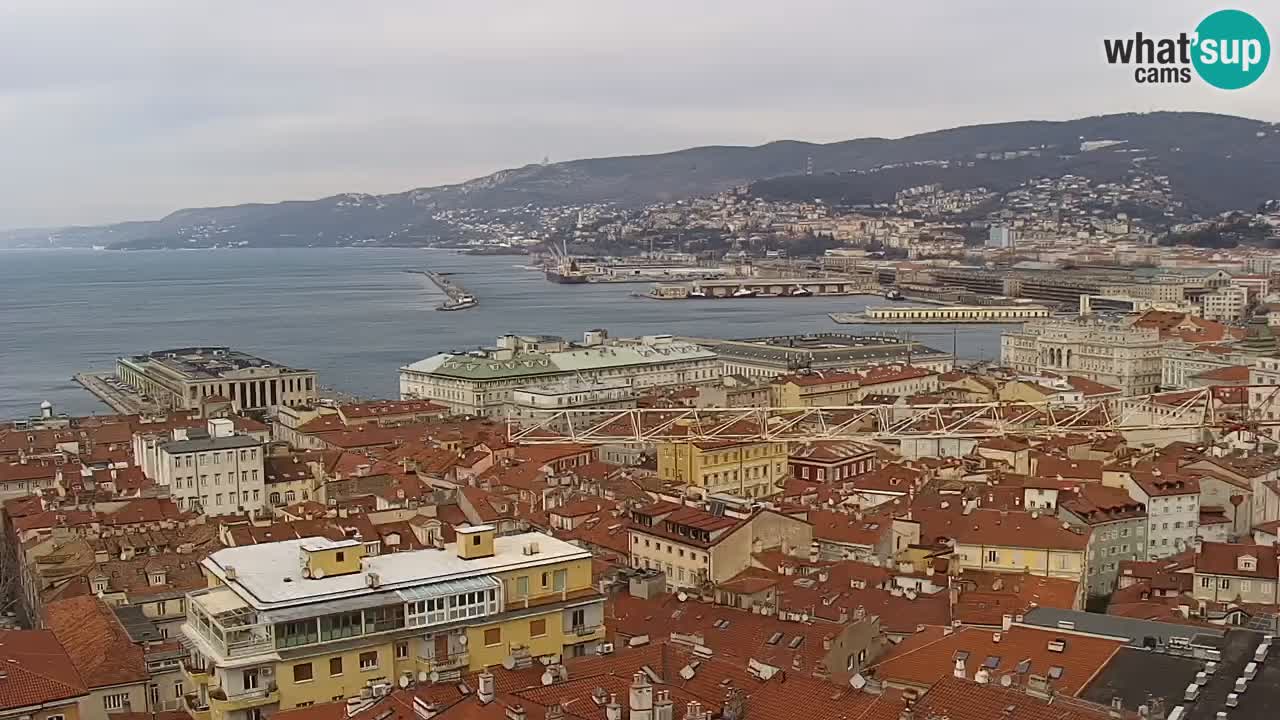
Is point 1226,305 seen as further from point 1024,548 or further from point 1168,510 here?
point 1024,548

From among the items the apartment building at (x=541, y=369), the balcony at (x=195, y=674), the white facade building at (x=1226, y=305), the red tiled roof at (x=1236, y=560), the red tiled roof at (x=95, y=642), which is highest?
the balcony at (x=195, y=674)

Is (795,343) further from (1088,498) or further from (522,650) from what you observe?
(522,650)

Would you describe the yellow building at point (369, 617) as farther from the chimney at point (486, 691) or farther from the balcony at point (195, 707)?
the chimney at point (486, 691)

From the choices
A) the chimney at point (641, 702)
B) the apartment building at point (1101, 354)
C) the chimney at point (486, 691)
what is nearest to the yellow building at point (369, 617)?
the chimney at point (486, 691)

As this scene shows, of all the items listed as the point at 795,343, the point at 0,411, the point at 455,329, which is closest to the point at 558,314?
the point at 455,329

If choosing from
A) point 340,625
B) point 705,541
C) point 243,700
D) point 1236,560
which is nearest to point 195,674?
point 243,700

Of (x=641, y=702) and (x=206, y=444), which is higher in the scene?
(x=641, y=702)
